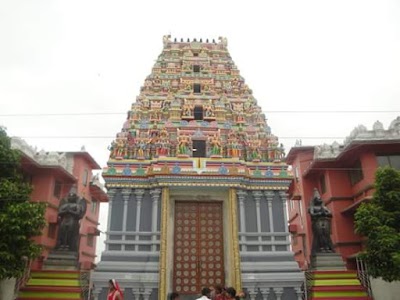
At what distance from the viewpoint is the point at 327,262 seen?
48.6 feet

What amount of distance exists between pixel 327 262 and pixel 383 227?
10.1 ft

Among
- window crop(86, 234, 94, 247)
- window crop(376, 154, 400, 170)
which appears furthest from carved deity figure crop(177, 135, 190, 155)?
window crop(86, 234, 94, 247)

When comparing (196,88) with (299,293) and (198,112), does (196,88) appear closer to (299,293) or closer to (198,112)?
(198,112)

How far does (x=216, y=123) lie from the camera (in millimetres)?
18516

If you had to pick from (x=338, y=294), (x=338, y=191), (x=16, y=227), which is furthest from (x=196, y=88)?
(x=338, y=294)

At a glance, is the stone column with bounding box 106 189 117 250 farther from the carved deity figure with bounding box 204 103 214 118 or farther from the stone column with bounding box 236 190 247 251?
the carved deity figure with bounding box 204 103 214 118

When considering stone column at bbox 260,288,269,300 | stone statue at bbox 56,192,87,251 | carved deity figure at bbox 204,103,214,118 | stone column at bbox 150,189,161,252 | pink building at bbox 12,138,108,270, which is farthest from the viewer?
pink building at bbox 12,138,108,270

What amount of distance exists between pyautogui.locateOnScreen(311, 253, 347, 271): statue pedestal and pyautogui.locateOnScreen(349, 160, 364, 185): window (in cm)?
673

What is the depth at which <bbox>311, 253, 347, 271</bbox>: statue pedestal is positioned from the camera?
48.1 feet

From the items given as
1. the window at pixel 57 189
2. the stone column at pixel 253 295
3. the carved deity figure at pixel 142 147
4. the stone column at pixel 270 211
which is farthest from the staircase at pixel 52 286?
the window at pixel 57 189

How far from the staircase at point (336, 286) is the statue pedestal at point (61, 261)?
9709 mm

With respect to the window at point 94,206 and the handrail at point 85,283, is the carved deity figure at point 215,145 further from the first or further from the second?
the window at point 94,206

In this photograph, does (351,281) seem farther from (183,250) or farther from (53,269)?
(53,269)

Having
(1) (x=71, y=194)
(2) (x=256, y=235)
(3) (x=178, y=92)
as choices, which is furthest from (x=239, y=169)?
(1) (x=71, y=194)
